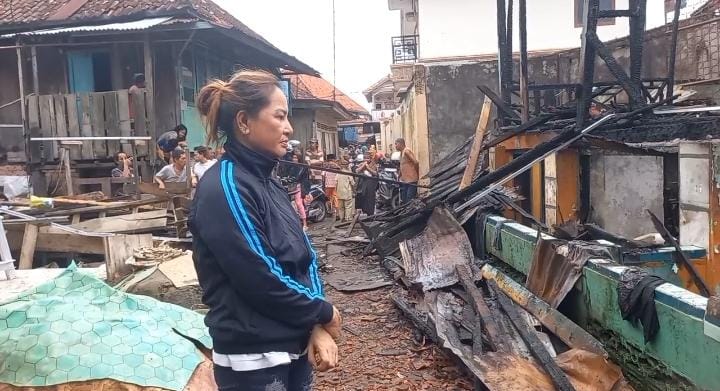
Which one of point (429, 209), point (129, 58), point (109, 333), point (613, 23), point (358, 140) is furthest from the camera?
point (358, 140)

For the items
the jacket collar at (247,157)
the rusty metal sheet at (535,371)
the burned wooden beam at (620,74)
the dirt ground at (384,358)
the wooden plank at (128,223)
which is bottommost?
the dirt ground at (384,358)

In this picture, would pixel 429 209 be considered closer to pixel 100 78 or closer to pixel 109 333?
pixel 109 333

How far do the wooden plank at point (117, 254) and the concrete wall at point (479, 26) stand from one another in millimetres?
19125

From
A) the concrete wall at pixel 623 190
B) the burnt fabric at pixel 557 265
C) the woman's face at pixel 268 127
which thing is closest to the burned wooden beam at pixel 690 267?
the burnt fabric at pixel 557 265

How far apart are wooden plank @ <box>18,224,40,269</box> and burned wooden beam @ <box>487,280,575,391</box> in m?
4.40

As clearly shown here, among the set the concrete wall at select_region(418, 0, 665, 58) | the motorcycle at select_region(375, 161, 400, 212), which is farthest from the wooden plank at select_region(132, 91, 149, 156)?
the concrete wall at select_region(418, 0, 665, 58)

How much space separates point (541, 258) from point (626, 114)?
1.59m

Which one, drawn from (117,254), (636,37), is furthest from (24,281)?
(636,37)

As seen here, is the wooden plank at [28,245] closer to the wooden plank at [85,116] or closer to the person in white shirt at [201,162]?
the person in white shirt at [201,162]

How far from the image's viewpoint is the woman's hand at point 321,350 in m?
2.02

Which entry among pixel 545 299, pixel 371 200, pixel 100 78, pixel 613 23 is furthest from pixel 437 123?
pixel 613 23

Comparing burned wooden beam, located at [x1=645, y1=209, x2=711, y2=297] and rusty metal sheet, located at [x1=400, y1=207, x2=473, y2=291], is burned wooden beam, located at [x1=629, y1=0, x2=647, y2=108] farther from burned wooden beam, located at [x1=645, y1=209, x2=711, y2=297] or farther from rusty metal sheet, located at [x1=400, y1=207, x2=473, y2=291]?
rusty metal sheet, located at [x1=400, y1=207, x2=473, y2=291]

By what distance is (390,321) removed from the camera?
6.05 meters

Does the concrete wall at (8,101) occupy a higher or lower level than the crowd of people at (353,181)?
higher
